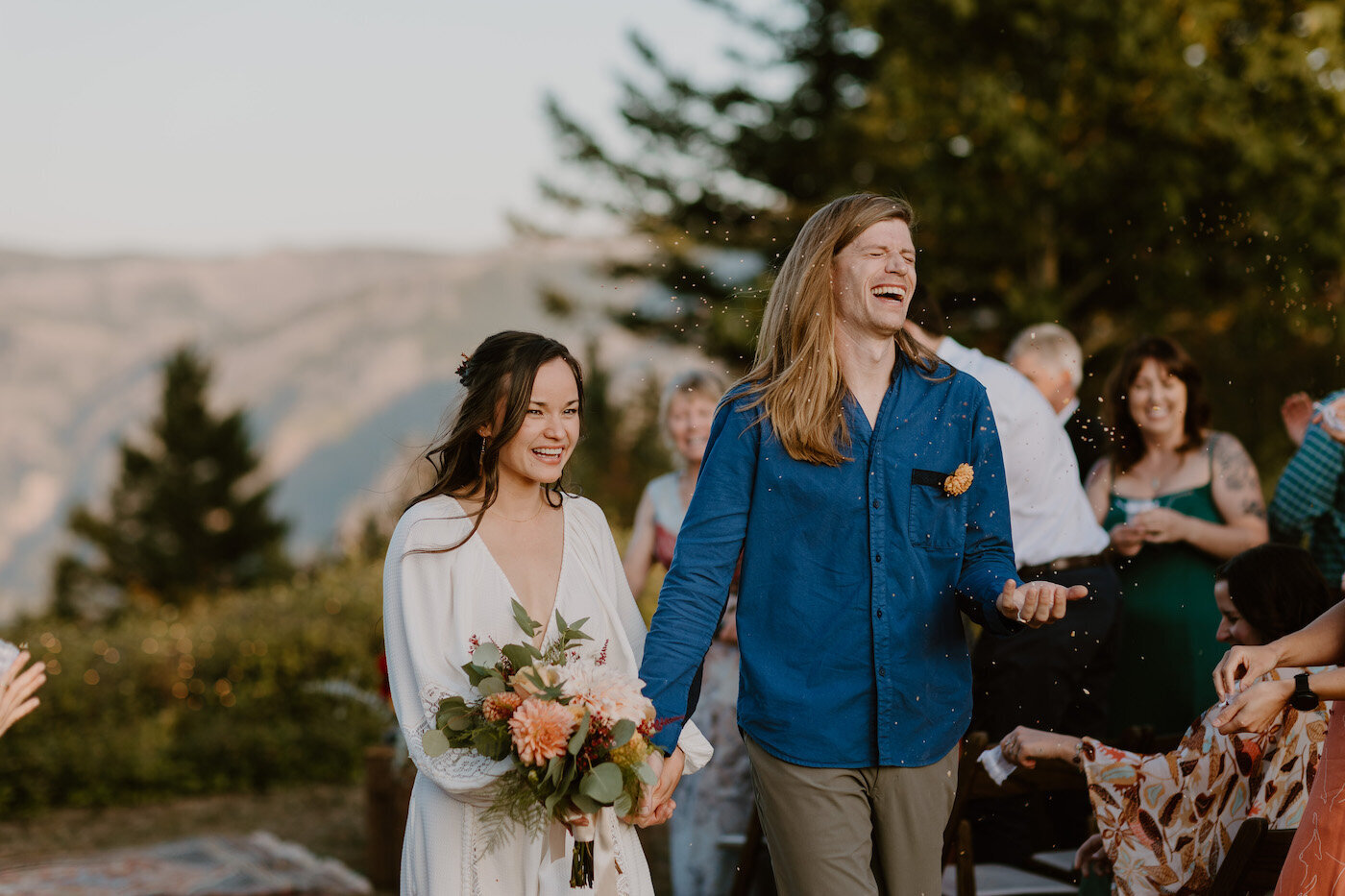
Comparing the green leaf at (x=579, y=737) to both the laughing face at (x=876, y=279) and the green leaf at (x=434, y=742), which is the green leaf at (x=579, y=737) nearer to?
the green leaf at (x=434, y=742)

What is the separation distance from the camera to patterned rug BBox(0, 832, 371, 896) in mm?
6465

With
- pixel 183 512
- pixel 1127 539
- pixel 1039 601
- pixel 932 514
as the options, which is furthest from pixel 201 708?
pixel 183 512

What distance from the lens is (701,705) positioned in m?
5.37

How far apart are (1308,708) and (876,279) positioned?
1.24m

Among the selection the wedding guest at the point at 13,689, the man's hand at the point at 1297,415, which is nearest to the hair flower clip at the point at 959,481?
the wedding guest at the point at 13,689

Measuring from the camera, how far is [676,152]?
23828 mm

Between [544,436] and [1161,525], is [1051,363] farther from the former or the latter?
[544,436]

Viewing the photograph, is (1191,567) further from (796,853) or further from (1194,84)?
(1194,84)

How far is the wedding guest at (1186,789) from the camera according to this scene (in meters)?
3.30

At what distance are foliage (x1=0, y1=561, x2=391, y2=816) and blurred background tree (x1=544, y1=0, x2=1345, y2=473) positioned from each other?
255 inches

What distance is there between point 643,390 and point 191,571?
17.9 meters

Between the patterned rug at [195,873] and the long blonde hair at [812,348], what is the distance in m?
4.60

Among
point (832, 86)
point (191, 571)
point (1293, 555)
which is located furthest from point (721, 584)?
point (191, 571)

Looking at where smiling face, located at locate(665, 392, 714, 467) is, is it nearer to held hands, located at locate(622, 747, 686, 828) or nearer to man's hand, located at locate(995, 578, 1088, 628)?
held hands, located at locate(622, 747, 686, 828)
